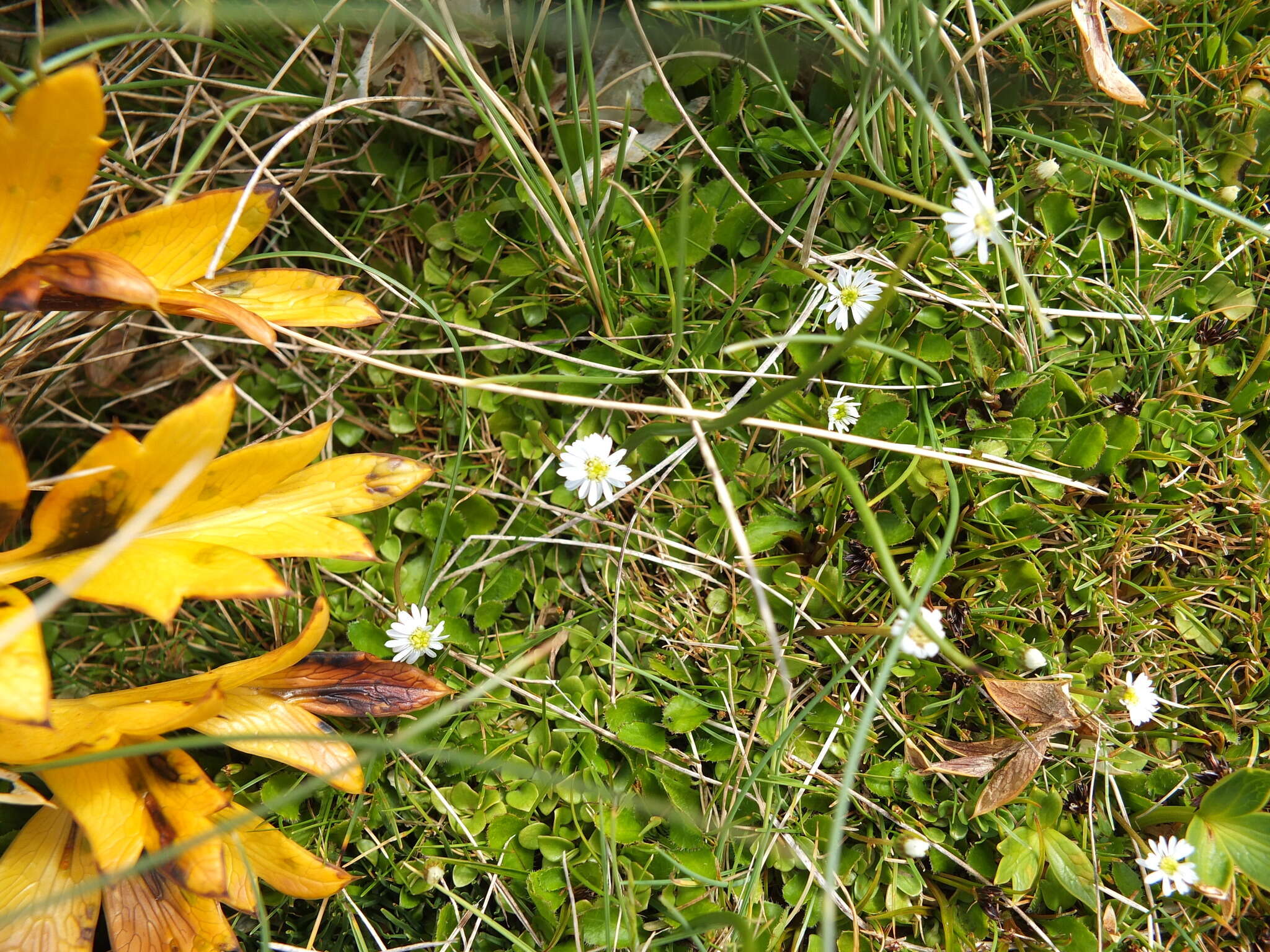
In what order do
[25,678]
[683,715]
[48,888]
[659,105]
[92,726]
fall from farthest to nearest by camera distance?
[659,105], [683,715], [48,888], [92,726], [25,678]

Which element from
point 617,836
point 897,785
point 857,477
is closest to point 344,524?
point 617,836

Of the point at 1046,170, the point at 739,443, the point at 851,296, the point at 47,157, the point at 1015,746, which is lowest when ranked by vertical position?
the point at 1015,746

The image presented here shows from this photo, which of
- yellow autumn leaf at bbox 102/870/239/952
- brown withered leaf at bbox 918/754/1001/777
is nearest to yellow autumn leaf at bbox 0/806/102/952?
yellow autumn leaf at bbox 102/870/239/952

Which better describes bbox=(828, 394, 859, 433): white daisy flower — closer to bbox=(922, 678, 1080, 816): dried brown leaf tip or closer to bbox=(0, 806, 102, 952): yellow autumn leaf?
bbox=(922, 678, 1080, 816): dried brown leaf tip

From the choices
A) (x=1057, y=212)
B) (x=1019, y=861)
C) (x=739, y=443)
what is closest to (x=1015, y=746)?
(x=1019, y=861)

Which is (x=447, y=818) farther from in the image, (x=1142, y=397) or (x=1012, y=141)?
(x=1012, y=141)

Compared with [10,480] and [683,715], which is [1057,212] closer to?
[683,715]

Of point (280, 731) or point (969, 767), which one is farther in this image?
point (969, 767)
